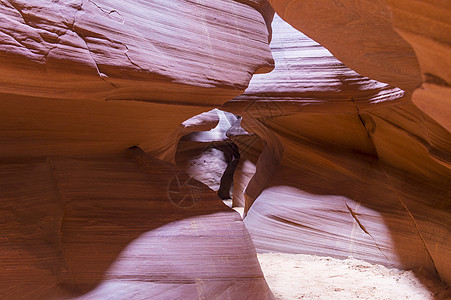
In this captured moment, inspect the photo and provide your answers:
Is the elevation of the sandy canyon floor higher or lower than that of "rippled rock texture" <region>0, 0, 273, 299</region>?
lower

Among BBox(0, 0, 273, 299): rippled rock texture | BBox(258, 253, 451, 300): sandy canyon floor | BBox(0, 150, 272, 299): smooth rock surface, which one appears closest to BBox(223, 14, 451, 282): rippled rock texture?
BBox(258, 253, 451, 300): sandy canyon floor

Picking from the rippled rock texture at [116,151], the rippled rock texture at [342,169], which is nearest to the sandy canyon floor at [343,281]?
the rippled rock texture at [342,169]

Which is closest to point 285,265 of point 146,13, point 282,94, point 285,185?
point 285,185

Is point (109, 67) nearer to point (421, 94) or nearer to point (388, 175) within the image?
point (421, 94)

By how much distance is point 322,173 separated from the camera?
6031 millimetres

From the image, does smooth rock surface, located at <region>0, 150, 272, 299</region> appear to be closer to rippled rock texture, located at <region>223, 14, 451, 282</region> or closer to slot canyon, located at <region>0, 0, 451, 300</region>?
slot canyon, located at <region>0, 0, 451, 300</region>

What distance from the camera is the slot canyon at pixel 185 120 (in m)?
2.27

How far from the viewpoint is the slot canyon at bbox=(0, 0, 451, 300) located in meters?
2.27

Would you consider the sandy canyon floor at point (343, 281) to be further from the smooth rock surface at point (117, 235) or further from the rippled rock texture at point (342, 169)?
the smooth rock surface at point (117, 235)

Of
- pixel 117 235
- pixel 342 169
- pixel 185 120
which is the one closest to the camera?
pixel 117 235

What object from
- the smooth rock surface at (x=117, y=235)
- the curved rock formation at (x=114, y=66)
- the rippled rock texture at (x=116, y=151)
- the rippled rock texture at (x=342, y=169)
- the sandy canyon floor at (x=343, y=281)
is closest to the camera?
the curved rock formation at (x=114, y=66)

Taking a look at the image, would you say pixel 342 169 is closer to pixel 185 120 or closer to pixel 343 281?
pixel 343 281

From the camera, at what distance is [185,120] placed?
397cm

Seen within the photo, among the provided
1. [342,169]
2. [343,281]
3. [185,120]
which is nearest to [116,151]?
[185,120]
